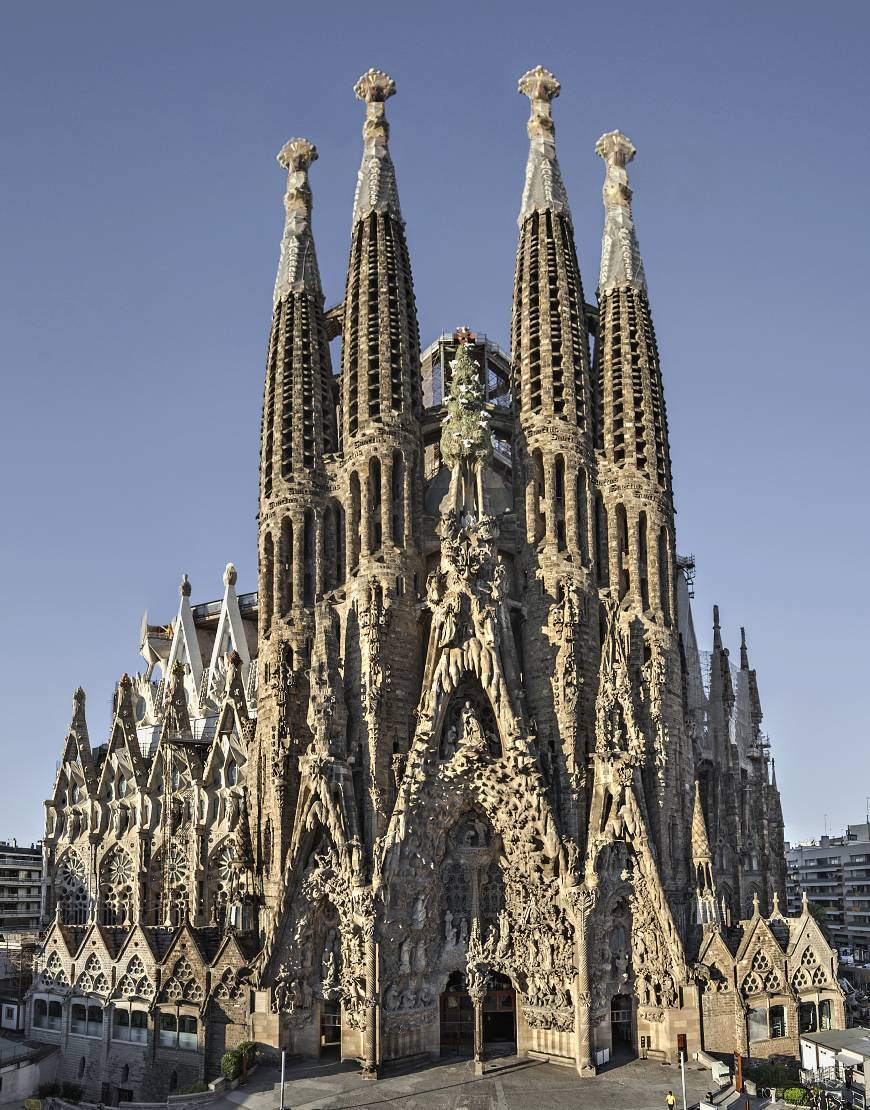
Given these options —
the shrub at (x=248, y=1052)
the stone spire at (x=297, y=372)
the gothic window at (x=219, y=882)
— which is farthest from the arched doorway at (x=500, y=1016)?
the stone spire at (x=297, y=372)

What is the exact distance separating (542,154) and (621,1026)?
123 feet

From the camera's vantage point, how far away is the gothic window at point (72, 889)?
58.9m

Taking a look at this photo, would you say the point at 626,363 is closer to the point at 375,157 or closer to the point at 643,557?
the point at 643,557

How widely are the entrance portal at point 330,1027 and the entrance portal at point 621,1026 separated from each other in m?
9.81

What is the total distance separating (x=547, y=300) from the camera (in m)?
51.2

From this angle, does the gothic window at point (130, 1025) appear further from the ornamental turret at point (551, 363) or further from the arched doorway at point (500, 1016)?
the ornamental turret at point (551, 363)

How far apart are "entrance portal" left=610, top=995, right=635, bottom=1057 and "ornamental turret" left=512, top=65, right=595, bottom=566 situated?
16.6 metres

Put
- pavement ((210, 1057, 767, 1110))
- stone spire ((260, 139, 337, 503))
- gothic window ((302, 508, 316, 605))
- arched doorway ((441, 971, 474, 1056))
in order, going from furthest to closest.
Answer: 1. stone spire ((260, 139, 337, 503))
2. gothic window ((302, 508, 316, 605))
3. arched doorway ((441, 971, 474, 1056))
4. pavement ((210, 1057, 767, 1110))

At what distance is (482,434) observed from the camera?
48.5m

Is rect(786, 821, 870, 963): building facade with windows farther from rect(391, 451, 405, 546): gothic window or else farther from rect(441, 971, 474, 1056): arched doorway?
rect(391, 451, 405, 546): gothic window

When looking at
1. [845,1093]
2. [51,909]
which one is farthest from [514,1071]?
[51,909]

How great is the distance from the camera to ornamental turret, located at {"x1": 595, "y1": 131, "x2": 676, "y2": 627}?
158ft

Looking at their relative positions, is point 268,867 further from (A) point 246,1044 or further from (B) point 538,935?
(B) point 538,935

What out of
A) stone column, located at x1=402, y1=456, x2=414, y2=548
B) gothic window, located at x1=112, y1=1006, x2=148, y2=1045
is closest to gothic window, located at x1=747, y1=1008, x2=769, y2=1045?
gothic window, located at x1=112, y1=1006, x2=148, y2=1045
